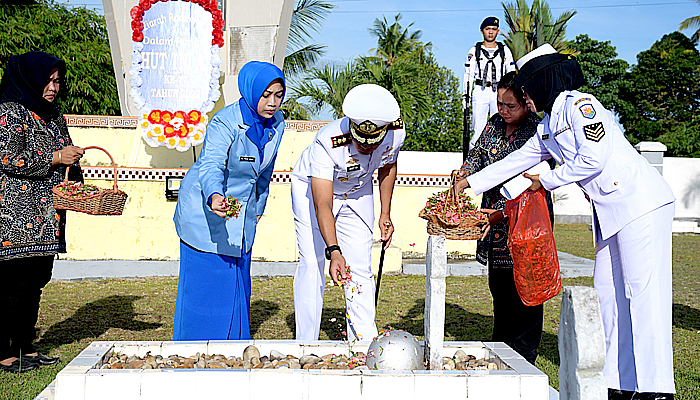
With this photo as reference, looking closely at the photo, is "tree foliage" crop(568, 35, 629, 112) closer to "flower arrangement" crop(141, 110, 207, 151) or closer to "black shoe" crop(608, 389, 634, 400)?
"flower arrangement" crop(141, 110, 207, 151)

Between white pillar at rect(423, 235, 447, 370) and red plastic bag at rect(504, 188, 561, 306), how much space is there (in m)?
0.58

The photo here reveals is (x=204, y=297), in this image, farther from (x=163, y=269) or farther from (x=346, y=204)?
(x=163, y=269)

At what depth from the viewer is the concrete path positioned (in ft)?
28.9

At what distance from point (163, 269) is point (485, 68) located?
215 inches

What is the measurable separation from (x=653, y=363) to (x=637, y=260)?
0.54m

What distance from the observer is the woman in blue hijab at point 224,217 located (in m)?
3.96

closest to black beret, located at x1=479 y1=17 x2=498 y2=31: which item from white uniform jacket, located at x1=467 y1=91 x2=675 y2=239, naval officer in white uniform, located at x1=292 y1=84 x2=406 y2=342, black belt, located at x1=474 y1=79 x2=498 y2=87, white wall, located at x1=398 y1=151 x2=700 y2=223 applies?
black belt, located at x1=474 y1=79 x2=498 y2=87

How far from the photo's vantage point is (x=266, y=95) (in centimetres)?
396

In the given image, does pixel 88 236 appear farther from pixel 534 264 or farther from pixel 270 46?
pixel 534 264

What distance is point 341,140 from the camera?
13.0 feet

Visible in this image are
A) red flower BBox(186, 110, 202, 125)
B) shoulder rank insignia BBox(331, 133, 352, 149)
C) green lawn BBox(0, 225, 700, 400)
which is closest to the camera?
shoulder rank insignia BBox(331, 133, 352, 149)

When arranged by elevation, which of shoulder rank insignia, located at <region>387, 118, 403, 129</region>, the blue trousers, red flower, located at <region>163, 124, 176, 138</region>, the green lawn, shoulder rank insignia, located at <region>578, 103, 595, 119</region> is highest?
red flower, located at <region>163, 124, 176, 138</region>

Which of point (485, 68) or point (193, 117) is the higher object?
point (485, 68)

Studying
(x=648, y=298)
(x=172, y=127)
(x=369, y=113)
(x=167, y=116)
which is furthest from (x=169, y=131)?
(x=648, y=298)
